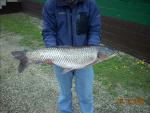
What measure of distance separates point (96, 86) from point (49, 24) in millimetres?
3122

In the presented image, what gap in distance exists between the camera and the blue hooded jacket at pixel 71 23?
4.48m

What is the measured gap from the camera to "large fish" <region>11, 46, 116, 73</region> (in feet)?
14.5

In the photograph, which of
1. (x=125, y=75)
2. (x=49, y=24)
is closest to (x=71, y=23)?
(x=49, y=24)

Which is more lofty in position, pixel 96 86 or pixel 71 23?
pixel 71 23

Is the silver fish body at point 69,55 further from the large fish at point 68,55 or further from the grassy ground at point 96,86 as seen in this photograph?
the grassy ground at point 96,86

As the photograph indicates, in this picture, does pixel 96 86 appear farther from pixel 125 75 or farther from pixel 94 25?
pixel 94 25

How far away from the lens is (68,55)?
14.6 feet

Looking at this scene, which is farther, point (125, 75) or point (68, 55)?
point (125, 75)

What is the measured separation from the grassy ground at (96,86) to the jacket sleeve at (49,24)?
2.01 m

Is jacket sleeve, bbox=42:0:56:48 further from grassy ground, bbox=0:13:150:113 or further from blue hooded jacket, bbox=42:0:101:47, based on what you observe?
grassy ground, bbox=0:13:150:113
